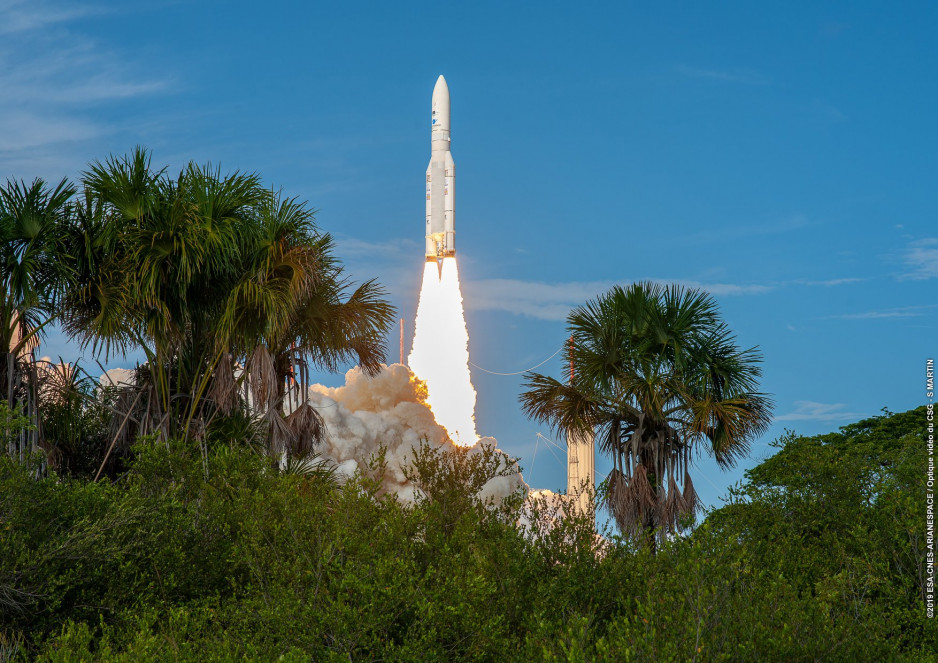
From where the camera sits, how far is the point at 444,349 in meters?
43.9

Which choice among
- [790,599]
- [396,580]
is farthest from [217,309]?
[790,599]

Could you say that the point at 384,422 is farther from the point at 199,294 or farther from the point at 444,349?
the point at 199,294

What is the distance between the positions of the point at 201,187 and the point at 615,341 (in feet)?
33.1

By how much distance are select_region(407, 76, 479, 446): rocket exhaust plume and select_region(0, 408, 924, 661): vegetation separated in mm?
27270

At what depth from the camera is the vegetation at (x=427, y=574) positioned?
10.4 metres

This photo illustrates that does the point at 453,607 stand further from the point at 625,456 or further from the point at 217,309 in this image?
the point at 625,456

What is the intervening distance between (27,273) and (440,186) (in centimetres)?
3059

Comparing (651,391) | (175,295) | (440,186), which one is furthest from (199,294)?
(440,186)

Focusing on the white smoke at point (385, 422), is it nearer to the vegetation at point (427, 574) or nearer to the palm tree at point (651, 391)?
the palm tree at point (651, 391)

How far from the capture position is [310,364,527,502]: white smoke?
128 ft

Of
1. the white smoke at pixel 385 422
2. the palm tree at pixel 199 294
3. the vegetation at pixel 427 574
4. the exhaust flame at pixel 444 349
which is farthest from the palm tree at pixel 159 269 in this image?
the exhaust flame at pixel 444 349

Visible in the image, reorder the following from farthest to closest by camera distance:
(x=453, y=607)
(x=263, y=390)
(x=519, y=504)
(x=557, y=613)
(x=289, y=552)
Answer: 1. (x=263, y=390)
2. (x=519, y=504)
3. (x=289, y=552)
4. (x=557, y=613)
5. (x=453, y=607)

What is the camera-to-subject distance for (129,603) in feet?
42.9

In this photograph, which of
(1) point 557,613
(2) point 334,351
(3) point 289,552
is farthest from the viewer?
(2) point 334,351
